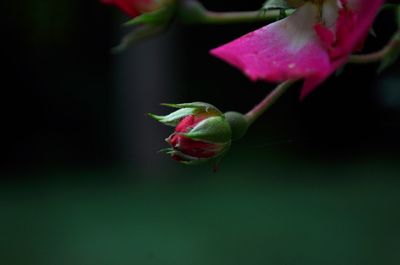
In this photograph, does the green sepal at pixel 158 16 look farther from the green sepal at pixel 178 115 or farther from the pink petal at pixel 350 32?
the pink petal at pixel 350 32

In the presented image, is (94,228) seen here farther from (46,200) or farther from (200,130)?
(200,130)

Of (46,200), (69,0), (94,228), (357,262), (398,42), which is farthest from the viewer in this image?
(69,0)

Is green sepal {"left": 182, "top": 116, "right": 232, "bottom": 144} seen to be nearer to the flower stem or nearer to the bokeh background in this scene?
the flower stem

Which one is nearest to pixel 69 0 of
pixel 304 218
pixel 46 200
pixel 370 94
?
pixel 46 200

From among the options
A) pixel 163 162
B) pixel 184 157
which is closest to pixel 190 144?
pixel 184 157

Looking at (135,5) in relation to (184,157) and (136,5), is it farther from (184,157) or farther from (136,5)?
(184,157)

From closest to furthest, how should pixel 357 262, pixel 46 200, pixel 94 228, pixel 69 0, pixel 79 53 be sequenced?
pixel 357 262, pixel 94 228, pixel 46 200, pixel 69 0, pixel 79 53
